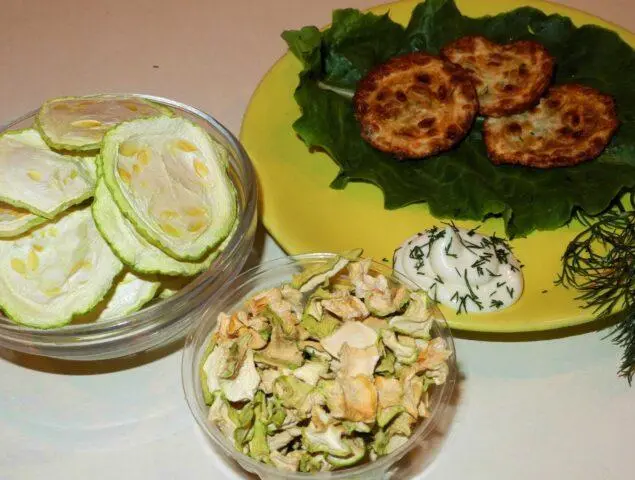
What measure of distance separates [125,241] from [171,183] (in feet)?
0.73

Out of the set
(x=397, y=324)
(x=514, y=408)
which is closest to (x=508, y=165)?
(x=514, y=408)

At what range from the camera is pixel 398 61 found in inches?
117

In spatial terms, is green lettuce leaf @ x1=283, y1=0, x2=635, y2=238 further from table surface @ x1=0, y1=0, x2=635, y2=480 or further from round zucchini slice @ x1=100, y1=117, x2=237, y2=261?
round zucchini slice @ x1=100, y1=117, x2=237, y2=261

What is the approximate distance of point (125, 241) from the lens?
2.07 metres

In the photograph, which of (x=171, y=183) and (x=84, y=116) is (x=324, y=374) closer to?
(x=171, y=183)

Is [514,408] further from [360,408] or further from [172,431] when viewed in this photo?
[172,431]

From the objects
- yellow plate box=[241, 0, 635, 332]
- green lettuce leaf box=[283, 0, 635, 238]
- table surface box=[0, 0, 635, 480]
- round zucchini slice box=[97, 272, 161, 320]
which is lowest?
table surface box=[0, 0, 635, 480]

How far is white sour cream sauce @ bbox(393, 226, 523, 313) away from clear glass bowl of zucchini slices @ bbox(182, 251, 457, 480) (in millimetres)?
296

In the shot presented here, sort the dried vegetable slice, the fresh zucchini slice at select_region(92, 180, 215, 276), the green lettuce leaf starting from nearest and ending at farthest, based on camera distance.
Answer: the dried vegetable slice
the fresh zucchini slice at select_region(92, 180, 215, 276)
the green lettuce leaf

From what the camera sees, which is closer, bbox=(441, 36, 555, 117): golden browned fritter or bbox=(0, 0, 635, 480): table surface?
bbox=(0, 0, 635, 480): table surface

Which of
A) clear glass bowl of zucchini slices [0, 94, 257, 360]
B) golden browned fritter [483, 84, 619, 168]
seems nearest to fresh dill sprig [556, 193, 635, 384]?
golden browned fritter [483, 84, 619, 168]

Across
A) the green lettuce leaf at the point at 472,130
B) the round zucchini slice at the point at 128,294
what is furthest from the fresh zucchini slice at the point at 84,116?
the green lettuce leaf at the point at 472,130

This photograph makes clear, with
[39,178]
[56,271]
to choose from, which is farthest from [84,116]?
→ [56,271]

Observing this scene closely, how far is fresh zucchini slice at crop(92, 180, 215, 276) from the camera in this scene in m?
2.05
